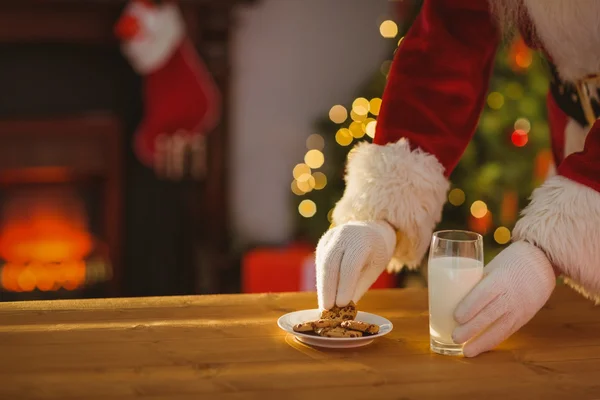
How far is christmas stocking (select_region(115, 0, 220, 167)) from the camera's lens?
3.07 metres

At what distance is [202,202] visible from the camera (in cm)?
340

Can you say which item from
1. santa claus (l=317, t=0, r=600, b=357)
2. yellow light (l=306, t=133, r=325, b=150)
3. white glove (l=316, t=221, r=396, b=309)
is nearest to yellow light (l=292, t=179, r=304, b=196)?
yellow light (l=306, t=133, r=325, b=150)

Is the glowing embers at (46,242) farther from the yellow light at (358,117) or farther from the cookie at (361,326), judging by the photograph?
the cookie at (361,326)

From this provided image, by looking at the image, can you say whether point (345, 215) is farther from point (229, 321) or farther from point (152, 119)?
point (152, 119)

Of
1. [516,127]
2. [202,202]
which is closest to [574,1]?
[516,127]

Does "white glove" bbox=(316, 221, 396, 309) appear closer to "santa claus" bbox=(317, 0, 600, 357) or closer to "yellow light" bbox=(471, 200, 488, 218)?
"santa claus" bbox=(317, 0, 600, 357)

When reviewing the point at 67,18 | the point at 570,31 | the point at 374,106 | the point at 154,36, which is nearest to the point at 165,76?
the point at 154,36

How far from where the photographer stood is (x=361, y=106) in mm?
3090

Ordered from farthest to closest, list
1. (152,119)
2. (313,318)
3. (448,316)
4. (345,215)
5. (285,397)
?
(152,119) → (345,215) → (313,318) → (448,316) → (285,397)

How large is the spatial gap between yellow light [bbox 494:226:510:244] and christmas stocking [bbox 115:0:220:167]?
3.95 ft

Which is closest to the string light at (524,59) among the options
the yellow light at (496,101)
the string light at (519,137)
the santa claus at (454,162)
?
the yellow light at (496,101)

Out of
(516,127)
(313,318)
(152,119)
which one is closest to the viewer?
(313,318)

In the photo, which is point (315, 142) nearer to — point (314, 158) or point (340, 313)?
point (314, 158)

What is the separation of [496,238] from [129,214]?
1.47m
